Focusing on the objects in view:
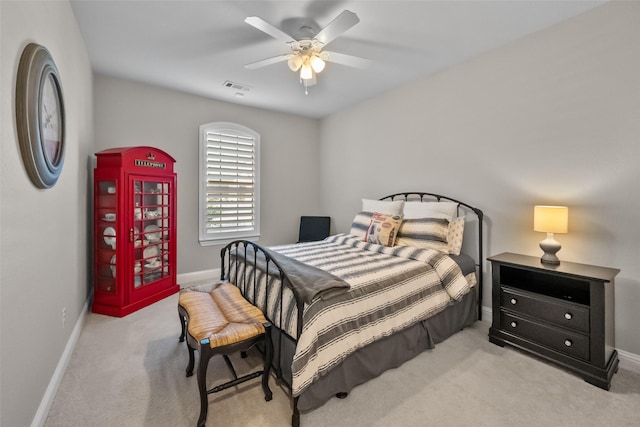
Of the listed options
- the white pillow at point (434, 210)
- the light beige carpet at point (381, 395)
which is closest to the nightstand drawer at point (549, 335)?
the light beige carpet at point (381, 395)

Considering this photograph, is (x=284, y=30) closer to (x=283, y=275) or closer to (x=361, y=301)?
(x=283, y=275)

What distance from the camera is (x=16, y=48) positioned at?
55.0 inches

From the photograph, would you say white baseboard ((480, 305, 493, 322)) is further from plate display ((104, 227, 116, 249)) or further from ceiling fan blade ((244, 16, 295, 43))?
plate display ((104, 227, 116, 249))

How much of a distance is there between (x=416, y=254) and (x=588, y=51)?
221 centimetres

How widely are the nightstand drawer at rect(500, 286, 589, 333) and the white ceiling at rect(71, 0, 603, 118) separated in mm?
2365

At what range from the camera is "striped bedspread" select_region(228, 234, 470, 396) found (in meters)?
1.69

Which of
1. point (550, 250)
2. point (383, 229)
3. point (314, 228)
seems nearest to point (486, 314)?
point (550, 250)

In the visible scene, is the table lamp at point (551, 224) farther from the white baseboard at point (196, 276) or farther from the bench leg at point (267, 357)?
the white baseboard at point (196, 276)

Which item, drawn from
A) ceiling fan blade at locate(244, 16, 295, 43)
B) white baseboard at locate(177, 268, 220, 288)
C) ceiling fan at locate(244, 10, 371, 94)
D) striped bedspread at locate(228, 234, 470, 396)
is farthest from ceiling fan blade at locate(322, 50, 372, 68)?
white baseboard at locate(177, 268, 220, 288)

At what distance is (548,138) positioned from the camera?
2590mm

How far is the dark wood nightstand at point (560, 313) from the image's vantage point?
6.61 ft

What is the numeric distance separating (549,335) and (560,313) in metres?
0.21

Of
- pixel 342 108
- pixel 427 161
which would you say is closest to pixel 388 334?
pixel 427 161

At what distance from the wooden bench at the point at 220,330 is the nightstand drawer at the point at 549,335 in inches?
82.0
